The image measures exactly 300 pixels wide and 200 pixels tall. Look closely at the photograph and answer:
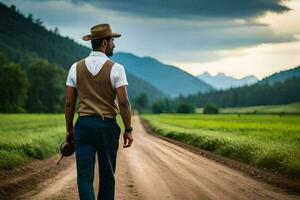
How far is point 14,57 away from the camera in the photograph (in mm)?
182625

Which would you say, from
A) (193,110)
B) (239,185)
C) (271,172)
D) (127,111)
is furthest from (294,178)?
(193,110)

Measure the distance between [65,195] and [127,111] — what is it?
3744mm

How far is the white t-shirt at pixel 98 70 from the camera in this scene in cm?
630

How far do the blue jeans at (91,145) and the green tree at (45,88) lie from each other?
115834 millimetres

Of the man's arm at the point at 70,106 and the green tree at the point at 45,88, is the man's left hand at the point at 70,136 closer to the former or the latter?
the man's arm at the point at 70,106

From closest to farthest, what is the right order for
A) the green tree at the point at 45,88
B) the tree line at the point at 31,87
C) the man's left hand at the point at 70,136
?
the man's left hand at the point at 70,136
the tree line at the point at 31,87
the green tree at the point at 45,88

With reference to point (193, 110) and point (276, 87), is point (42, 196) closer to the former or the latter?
point (193, 110)

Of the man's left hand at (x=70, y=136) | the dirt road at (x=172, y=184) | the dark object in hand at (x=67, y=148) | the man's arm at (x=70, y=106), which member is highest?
the man's arm at (x=70, y=106)

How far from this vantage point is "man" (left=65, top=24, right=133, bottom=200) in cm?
631

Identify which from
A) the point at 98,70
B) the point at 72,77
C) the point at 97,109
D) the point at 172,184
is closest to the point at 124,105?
the point at 97,109

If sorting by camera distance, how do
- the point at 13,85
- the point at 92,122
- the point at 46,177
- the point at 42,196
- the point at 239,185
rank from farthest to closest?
the point at 13,85, the point at 46,177, the point at 239,185, the point at 42,196, the point at 92,122

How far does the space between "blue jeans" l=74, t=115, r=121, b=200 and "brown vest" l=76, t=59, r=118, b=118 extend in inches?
4.0

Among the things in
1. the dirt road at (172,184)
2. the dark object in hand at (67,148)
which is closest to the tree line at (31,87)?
the dirt road at (172,184)

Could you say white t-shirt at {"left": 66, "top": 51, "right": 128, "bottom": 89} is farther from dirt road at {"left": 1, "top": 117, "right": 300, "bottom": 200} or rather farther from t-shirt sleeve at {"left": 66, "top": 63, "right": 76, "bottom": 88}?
dirt road at {"left": 1, "top": 117, "right": 300, "bottom": 200}
